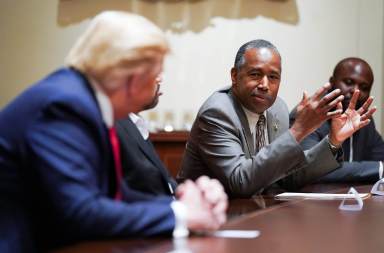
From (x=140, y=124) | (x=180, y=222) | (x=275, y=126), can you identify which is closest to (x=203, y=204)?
(x=180, y=222)

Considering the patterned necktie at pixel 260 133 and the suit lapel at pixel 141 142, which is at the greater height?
the suit lapel at pixel 141 142

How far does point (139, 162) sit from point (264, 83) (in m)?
0.96

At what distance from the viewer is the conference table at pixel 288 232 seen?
3.56 feet

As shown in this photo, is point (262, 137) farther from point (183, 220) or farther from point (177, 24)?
point (177, 24)

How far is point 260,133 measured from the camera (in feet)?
7.88

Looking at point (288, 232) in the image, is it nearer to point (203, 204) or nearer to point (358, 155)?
point (203, 204)

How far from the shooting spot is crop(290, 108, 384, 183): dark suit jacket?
2594mm

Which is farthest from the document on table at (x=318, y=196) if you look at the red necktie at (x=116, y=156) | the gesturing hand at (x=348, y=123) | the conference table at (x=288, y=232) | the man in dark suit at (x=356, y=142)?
the red necktie at (x=116, y=156)

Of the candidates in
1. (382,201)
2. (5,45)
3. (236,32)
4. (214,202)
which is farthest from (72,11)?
(214,202)

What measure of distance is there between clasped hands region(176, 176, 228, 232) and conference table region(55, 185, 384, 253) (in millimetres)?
30

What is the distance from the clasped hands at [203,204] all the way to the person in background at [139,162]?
25cm

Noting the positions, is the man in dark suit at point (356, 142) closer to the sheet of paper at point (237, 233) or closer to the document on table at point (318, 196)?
the document on table at point (318, 196)

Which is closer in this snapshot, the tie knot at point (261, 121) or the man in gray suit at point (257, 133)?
the man in gray suit at point (257, 133)

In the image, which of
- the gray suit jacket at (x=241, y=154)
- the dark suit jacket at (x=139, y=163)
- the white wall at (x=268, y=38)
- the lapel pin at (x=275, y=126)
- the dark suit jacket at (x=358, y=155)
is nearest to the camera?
the dark suit jacket at (x=139, y=163)
